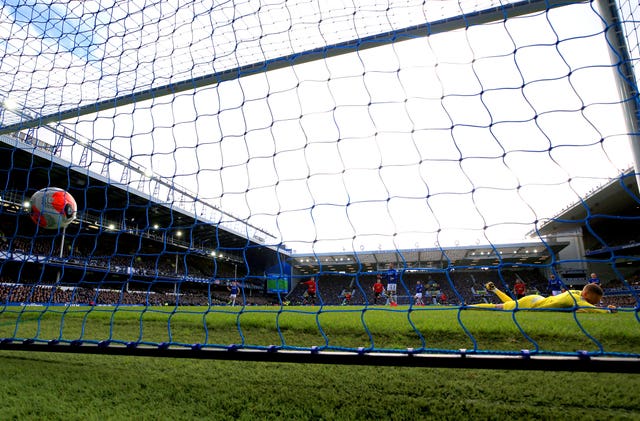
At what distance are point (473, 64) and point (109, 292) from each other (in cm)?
2228

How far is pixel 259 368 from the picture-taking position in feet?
6.68

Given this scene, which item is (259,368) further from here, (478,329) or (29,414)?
(478,329)

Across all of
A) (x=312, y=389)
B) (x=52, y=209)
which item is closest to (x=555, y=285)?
(x=312, y=389)

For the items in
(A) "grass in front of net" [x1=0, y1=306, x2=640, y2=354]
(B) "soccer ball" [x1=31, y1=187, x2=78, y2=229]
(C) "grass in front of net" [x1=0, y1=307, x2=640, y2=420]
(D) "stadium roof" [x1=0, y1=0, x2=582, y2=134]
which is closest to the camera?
(C) "grass in front of net" [x1=0, y1=307, x2=640, y2=420]

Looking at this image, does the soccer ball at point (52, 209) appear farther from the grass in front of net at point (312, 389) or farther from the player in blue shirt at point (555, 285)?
the player in blue shirt at point (555, 285)

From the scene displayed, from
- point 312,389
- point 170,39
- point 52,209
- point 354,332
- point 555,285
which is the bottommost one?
point 312,389

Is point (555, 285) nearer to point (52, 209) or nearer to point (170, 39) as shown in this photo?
point (170, 39)

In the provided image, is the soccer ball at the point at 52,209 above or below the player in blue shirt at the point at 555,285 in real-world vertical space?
above

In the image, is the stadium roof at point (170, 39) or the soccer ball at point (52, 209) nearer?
the stadium roof at point (170, 39)

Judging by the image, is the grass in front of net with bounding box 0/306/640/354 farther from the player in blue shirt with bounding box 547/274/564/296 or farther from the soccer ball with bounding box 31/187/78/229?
the soccer ball with bounding box 31/187/78/229

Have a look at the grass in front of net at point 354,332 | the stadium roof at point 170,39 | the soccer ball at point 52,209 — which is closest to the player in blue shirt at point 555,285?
the grass in front of net at point 354,332

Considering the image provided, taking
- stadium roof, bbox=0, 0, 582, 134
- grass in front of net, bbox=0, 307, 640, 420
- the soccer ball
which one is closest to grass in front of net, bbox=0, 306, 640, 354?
grass in front of net, bbox=0, 307, 640, 420

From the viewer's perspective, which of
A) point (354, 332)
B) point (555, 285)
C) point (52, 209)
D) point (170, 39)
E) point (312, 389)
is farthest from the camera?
point (555, 285)

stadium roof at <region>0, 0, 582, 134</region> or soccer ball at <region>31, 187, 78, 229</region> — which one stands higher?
stadium roof at <region>0, 0, 582, 134</region>
